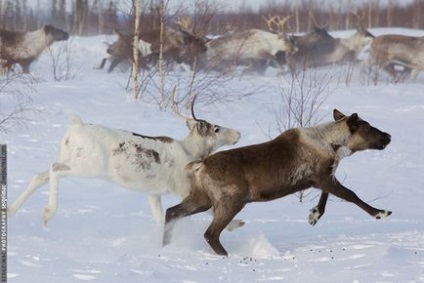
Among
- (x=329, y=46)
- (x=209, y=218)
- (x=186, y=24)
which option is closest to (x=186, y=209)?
(x=209, y=218)

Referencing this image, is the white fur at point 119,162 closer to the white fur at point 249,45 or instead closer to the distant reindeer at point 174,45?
the distant reindeer at point 174,45

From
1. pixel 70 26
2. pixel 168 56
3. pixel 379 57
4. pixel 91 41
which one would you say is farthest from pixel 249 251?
pixel 70 26

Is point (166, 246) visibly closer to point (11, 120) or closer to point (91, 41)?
point (11, 120)

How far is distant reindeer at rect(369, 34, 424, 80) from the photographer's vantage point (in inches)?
1025

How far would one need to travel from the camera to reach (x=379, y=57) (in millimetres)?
26641

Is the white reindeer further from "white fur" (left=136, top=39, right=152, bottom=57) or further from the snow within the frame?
"white fur" (left=136, top=39, right=152, bottom=57)

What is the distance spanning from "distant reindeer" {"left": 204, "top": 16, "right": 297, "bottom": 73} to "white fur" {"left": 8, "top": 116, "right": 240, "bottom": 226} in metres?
18.0

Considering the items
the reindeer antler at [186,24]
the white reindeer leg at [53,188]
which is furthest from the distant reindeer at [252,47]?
the white reindeer leg at [53,188]

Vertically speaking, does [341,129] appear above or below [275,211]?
above

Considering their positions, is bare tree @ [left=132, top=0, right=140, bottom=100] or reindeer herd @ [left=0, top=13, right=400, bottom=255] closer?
reindeer herd @ [left=0, top=13, right=400, bottom=255]

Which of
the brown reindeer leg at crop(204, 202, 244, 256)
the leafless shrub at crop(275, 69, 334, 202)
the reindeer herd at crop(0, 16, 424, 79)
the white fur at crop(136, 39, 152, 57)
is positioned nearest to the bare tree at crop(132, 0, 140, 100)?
the leafless shrub at crop(275, 69, 334, 202)

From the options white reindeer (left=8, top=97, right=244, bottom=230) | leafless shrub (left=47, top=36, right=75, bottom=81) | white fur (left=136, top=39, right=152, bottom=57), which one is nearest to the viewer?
white reindeer (left=8, top=97, right=244, bottom=230)

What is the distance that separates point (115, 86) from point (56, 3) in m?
33.9

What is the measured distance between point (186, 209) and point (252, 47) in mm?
20062
